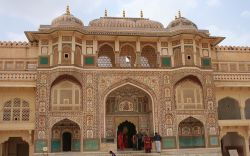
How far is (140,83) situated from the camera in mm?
20453

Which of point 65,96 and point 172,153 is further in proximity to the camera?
point 65,96

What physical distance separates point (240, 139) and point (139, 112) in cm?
737

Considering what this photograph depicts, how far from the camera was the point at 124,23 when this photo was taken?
2241cm

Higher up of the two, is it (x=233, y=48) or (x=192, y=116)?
(x=233, y=48)

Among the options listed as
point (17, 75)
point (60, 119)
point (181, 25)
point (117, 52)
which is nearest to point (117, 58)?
point (117, 52)

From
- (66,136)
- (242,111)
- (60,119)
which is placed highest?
(242,111)

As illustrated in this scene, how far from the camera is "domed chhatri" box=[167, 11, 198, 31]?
2114cm

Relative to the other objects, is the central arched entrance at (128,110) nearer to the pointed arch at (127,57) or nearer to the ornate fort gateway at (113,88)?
the ornate fort gateway at (113,88)

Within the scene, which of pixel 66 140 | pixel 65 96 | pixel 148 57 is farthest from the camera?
pixel 148 57

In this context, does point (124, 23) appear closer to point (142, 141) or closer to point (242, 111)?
point (142, 141)

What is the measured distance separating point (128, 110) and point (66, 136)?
171 inches

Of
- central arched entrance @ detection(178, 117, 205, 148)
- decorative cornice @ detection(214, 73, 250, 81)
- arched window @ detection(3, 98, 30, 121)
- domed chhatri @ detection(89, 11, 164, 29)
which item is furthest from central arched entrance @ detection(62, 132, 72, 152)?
decorative cornice @ detection(214, 73, 250, 81)

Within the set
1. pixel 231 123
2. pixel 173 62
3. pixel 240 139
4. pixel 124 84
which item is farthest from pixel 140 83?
pixel 240 139

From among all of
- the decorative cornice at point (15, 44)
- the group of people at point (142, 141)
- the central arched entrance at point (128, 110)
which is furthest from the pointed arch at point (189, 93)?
the decorative cornice at point (15, 44)
